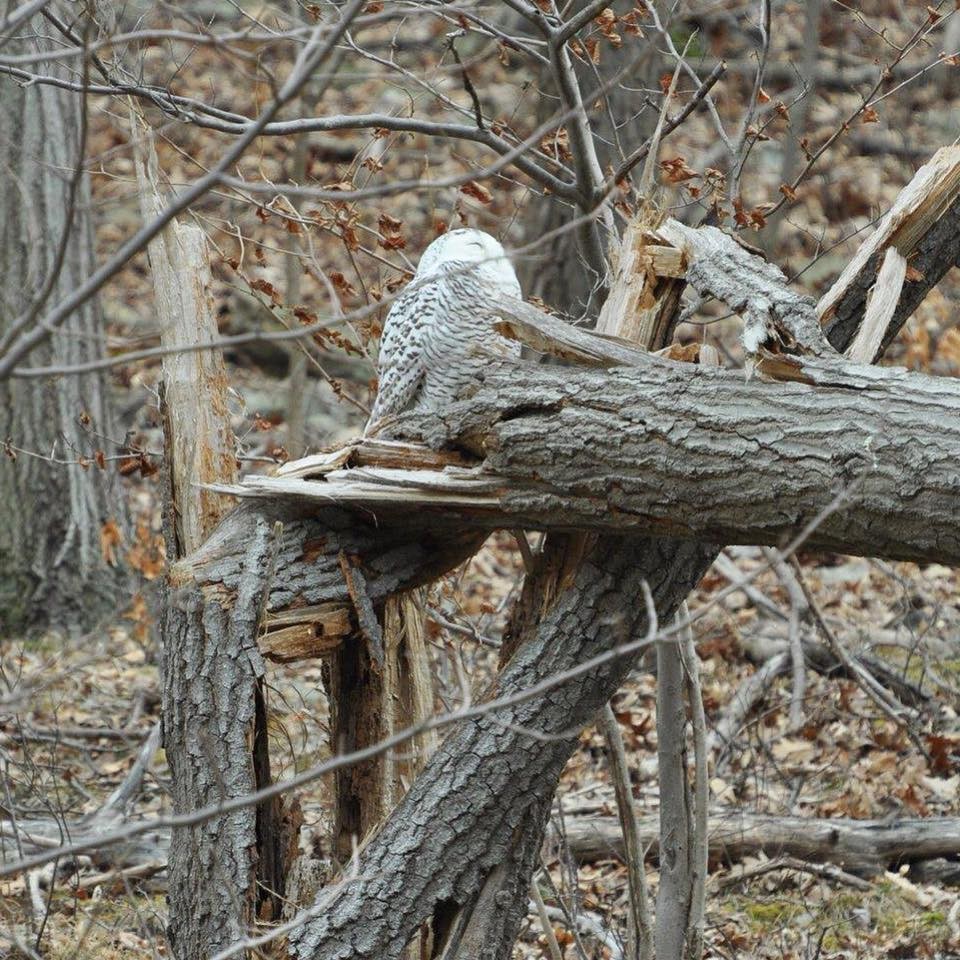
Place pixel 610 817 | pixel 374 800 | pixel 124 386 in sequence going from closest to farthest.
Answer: pixel 374 800 → pixel 610 817 → pixel 124 386

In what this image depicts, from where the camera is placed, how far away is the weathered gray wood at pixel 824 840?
463 cm

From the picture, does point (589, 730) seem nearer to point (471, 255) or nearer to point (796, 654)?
point (796, 654)

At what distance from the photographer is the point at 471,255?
408 cm

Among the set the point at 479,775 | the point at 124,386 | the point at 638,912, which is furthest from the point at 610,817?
the point at 124,386

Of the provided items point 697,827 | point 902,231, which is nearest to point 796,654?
point 697,827

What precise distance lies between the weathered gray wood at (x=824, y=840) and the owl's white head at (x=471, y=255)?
2.20 meters

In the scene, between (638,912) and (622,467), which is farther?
(638,912)

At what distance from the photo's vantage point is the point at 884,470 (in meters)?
2.56

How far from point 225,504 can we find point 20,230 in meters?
4.16

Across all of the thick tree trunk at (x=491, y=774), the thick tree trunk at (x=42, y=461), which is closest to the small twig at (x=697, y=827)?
the thick tree trunk at (x=491, y=774)

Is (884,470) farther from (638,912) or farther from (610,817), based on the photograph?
(610,817)

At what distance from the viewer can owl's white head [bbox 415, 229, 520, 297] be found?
402 cm

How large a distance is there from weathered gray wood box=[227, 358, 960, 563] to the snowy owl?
0.69 m

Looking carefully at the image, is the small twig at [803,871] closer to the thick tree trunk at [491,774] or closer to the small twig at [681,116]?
the thick tree trunk at [491,774]
